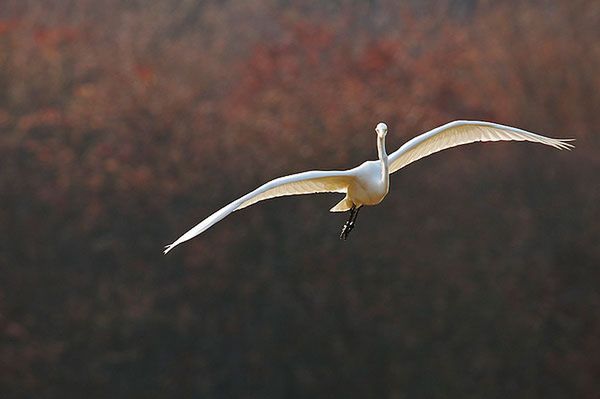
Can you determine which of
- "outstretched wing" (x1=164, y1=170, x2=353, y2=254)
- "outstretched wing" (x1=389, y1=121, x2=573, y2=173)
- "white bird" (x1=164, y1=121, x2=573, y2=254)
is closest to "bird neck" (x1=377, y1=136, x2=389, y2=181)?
"white bird" (x1=164, y1=121, x2=573, y2=254)

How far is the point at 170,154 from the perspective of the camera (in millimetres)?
12375

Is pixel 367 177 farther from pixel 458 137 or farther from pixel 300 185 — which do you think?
pixel 458 137

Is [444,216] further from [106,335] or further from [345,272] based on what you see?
[106,335]

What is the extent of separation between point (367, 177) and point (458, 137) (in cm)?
79

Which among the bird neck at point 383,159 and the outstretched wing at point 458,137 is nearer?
the bird neck at point 383,159

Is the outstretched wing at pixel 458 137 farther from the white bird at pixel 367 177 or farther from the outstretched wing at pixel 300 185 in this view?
the outstretched wing at pixel 300 185

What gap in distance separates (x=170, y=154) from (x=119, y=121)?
0.55 metres

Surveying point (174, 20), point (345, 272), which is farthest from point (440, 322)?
point (174, 20)

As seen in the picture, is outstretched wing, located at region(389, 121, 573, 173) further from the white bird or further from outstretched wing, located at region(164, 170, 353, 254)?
outstretched wing, located at region(164, 170, 353, 254)

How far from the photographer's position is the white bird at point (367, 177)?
15.5 feet

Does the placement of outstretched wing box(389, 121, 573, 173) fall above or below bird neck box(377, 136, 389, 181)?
above

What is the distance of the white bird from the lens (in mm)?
4734

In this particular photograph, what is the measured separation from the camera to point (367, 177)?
4.87m

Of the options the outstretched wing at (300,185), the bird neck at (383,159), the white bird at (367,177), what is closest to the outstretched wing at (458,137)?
the white bird at (367,177)
